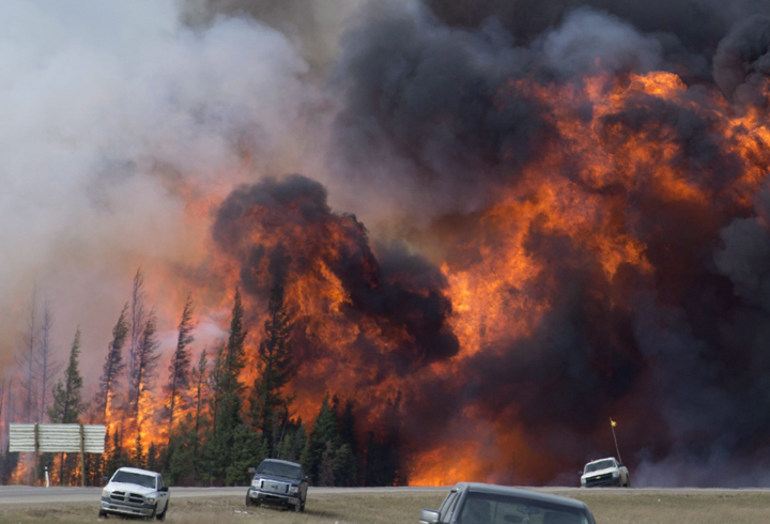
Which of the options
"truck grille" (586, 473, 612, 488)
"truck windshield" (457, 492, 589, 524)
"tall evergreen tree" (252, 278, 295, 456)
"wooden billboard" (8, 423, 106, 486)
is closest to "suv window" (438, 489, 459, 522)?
"truck windshield" (457, 492, 589, 524)

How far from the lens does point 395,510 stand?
48219 millimetres

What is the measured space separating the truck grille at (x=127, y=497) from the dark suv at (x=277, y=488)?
861cm

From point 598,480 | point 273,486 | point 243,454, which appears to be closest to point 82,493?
point 273,486

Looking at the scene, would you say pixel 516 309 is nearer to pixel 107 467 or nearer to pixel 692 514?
pixel 107 467

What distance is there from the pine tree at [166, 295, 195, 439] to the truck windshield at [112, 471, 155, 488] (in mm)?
87479

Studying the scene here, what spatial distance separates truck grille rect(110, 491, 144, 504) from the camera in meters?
31.7

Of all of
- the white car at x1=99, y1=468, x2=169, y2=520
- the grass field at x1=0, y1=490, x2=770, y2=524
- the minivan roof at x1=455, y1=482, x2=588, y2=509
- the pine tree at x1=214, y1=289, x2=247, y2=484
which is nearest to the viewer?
the minivan roof at x1=455, y1=482, x2=588, y2=509

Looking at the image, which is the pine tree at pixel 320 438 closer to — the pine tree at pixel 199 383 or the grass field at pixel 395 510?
the pine tree at pixel 199 383

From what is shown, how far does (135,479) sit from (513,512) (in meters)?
23.8

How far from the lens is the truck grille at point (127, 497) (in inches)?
1246

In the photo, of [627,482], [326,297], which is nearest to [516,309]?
[326,297]

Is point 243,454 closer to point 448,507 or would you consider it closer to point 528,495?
point 448,507

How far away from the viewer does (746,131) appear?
100250 millimetres

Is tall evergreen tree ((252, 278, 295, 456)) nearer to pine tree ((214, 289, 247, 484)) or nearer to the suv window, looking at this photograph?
pine tree ((214, 289, 247, 484))
